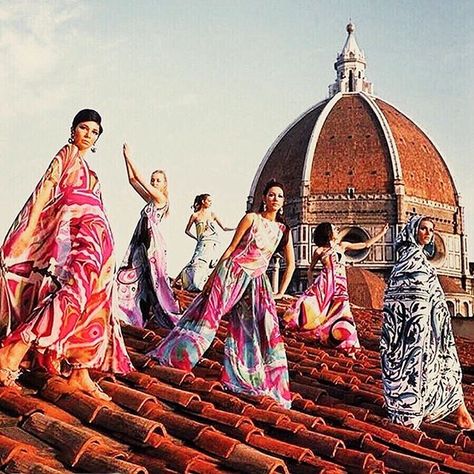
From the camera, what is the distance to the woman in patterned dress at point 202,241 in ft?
30.0

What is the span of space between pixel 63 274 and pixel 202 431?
0.95 meters

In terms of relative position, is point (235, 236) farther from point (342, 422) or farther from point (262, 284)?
point (342, 422)

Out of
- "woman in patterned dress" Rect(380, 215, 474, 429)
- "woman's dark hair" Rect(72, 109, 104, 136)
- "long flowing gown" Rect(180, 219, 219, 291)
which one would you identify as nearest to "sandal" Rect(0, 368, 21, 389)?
"woman's dark hair" Rect(72, 109, 104, 136)

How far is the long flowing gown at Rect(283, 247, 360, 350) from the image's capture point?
7.68m

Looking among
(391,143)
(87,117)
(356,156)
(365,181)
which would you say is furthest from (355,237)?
(87,117)

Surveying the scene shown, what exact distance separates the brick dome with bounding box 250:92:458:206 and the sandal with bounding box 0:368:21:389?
146 feet

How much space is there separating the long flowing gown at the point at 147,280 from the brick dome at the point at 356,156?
41394mm

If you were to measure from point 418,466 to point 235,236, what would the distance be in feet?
5.82

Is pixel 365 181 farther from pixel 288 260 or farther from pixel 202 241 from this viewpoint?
pixel 288 260

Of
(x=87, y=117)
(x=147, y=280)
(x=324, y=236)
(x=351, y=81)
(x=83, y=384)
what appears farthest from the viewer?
(x=351, y=81)

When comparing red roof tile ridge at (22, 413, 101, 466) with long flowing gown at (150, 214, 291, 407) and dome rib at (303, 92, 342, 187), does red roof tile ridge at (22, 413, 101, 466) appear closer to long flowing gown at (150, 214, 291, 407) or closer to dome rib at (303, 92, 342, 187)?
long flowing gown at (150, 214, 291, 407)

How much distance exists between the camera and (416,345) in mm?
5141

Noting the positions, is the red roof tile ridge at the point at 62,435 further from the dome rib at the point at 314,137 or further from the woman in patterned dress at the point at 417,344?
the dome rib at the point at 314,137

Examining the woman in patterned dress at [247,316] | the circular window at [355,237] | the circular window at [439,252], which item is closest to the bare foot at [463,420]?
the woman in patterned dress at [247,316]
